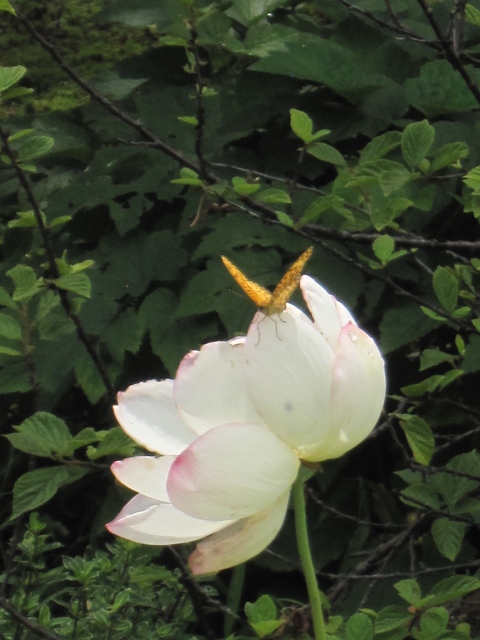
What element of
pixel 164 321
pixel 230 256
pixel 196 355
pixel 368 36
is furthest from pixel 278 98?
pixel 196 355

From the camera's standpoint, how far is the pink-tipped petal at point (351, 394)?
0.52 m

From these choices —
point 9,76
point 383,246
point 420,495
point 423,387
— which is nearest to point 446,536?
point 420,495

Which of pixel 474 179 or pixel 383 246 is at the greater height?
pixel 474 179

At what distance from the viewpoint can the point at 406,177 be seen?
3.88 ft

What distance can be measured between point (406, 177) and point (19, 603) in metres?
0.87

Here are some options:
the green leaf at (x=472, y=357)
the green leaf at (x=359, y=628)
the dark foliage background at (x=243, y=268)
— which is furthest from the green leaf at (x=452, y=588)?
the green leaf at (x=472, y=357)

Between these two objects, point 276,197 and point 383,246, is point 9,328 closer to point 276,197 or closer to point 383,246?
point 276,197

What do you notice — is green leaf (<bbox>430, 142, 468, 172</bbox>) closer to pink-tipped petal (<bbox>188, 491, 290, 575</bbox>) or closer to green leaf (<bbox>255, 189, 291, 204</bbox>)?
green leaf (<bbox>255, 189, 291, 204</bbox>)

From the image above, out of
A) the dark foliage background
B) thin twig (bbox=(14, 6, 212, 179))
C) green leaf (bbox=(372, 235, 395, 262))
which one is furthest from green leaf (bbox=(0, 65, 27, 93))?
green leaf (bbox=(372, 235, 395, 262))

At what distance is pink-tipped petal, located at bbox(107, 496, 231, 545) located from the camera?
1.78 feet

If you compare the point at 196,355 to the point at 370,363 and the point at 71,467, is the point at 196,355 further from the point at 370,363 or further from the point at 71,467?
the point at 71,467

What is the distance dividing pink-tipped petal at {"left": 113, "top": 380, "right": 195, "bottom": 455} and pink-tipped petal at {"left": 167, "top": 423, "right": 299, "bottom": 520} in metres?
0.10

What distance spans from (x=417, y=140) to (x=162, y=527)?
2.65 ft

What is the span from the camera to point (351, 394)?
522mm
